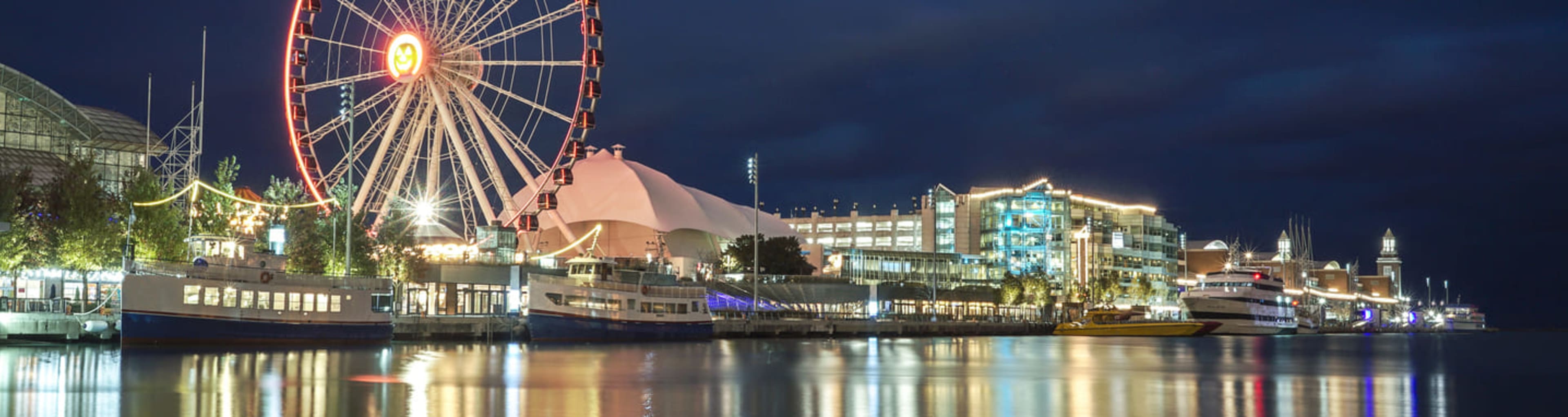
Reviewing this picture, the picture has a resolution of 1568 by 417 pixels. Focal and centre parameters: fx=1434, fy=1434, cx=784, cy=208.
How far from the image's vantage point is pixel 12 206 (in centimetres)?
6669

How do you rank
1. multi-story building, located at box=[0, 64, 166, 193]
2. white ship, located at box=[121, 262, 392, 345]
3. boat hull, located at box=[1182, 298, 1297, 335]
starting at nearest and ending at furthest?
white ship, located at box=[121, 262, 392, 345]
multi-story building, located at box=[0, 64, 166, 193]
boat hull, located at box=[1182, 298, 1297, 335]

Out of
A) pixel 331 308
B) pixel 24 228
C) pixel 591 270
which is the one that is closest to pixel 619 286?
pixel 591 270

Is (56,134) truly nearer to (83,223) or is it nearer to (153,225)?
(153,225)

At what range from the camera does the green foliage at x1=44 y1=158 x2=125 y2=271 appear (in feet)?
226

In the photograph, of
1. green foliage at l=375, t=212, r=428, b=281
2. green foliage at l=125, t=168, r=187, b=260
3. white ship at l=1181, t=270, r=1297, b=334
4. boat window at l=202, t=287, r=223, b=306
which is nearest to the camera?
boat window at l=202, t=287, r=223, b=306

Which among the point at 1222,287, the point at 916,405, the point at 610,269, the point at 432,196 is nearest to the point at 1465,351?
the point at 1222,287

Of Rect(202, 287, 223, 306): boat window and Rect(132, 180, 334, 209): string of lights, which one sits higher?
Rect(132, 180, 334, 209): string of lights

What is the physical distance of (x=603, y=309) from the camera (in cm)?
7850

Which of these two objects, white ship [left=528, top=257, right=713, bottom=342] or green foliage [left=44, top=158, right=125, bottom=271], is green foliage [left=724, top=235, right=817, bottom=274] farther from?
green foliage [left=44, top=158, right=125, bottom=271]

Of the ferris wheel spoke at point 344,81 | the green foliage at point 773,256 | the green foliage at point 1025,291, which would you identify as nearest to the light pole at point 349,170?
the ferris wheel spoke at point 344,81

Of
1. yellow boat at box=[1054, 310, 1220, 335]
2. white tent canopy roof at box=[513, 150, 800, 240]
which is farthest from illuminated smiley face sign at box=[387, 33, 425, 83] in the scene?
yellow boat at box=[1054, 310, 1220, 335]

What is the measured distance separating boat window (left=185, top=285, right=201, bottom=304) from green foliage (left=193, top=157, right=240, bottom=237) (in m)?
16.4

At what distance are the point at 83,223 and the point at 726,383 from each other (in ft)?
139

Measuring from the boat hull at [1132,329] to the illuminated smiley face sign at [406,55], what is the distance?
66928 mm
